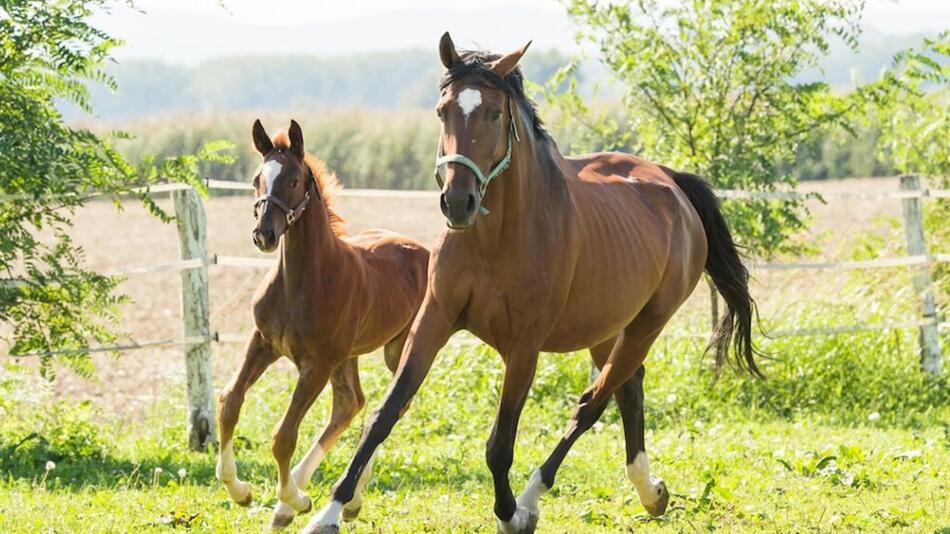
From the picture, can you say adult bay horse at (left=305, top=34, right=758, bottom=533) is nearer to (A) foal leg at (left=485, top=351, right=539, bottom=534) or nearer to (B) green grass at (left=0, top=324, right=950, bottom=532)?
(A) foal leg at (left=485, top=351, right=539, bottom=534)

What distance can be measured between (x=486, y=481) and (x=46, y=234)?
52.4 feet

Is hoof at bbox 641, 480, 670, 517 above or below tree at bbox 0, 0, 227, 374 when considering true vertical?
below

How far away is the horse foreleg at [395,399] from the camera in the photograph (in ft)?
15.9

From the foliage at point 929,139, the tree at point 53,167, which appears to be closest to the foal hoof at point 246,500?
the tree at point 53,167

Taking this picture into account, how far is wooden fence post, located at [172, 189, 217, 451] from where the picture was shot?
9055 mm

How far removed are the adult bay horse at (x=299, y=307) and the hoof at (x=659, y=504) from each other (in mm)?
1412

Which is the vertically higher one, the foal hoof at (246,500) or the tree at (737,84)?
the tree at (737,84)

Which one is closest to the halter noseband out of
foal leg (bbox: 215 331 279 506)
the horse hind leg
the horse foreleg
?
foal leg (bbox: 215 331 279 506)

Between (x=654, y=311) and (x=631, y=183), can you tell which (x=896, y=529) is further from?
(x=631, y=183)

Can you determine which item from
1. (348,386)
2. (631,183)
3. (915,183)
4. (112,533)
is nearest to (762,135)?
(915,183)

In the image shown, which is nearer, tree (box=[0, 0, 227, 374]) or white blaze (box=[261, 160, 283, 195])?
white blaze (box=[261, 160, 283, 195])

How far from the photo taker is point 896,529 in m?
5.97

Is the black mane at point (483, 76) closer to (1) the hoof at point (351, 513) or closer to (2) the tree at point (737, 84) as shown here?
(1) the hoof at point (351, 513)

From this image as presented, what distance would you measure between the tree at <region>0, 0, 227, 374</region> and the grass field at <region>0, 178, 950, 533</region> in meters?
0.50
